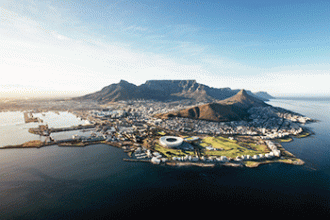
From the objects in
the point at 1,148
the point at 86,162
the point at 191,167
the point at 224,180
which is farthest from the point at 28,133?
the point at 224,180

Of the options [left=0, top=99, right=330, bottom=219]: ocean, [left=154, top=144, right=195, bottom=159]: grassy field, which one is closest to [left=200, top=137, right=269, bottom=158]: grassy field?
[left=154, top=144, right=195, bottom=159]: grassy field

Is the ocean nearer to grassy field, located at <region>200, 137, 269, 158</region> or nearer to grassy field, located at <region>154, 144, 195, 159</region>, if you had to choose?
grassy field, located at <region>154, 144, 195, 159</region>

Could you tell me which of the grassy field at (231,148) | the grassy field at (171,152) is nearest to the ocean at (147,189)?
the grassy field at (171,152)

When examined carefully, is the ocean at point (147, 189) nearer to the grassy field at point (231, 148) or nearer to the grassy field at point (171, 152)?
the grassy field at point (171, 152)

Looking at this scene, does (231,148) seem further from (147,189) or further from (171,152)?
(147,189)

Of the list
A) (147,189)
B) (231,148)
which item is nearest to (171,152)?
(147,189)

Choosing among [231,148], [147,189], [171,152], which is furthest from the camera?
[231,148]
